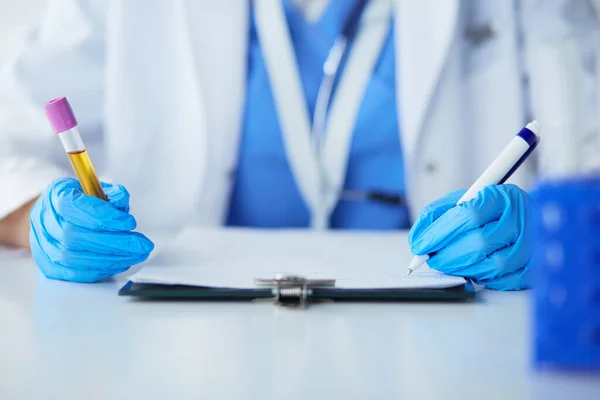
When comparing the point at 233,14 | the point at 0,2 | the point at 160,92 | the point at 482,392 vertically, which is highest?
the point at 0,2

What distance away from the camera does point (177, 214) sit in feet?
3.22

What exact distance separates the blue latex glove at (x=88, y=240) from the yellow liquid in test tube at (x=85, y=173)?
0.01 meters

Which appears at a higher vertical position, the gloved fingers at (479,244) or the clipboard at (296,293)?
the gloved fingers at (479,244)

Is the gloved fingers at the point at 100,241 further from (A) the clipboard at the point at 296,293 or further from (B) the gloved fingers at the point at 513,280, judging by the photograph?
(B) the gloved fingers at the point at 513,280

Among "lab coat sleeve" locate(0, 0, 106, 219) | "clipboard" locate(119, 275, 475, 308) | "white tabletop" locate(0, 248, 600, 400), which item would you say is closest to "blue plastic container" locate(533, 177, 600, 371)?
"white tabletop" locate(0, 248, 600, 400)

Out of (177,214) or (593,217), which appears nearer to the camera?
(593,217)

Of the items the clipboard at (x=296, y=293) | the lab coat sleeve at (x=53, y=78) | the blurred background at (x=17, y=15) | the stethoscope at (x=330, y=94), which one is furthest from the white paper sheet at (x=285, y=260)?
the blurred background at (x=17, y=15)

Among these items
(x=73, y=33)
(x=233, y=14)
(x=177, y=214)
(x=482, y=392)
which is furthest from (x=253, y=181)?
(x=482, y=392)

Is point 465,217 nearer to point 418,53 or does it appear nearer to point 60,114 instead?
point 60,114

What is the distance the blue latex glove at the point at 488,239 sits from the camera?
551 mm

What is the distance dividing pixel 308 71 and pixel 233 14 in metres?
0.14

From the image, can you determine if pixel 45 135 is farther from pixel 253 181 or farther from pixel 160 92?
pixel 253 181

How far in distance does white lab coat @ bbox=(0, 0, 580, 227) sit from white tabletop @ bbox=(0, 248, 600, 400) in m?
0.43

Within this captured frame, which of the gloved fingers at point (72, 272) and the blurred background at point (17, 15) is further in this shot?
the blurred background at point (17, 15)
